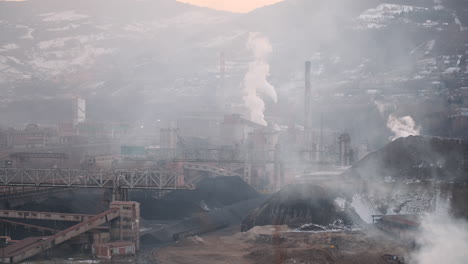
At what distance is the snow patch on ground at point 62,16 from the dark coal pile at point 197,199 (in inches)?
3820

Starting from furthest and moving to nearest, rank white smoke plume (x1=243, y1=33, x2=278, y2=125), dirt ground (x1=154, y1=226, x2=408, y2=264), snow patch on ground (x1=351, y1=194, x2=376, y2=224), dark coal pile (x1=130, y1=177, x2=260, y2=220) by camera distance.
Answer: white smoke plume (x1=243, y1=33, x2=278, y2=125)
dark coal pile (x1=130, y1=177, x2=260, y2=220)
snow patch on ground (x1=351, y1=194, x2=376, y2=224)
dirt ground (x1=154, y1=226, x2=408, y2=264)

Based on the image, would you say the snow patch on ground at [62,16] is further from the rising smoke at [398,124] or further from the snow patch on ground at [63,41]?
the rising smoke at [398,124]

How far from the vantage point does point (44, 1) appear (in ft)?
463

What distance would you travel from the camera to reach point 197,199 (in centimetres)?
4159

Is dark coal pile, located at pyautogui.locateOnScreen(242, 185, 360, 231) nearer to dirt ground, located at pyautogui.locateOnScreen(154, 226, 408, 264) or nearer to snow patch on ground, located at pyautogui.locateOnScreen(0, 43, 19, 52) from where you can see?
dirt ground, located at pyautogui.locateOnScreen(154, 226, 408, 264)

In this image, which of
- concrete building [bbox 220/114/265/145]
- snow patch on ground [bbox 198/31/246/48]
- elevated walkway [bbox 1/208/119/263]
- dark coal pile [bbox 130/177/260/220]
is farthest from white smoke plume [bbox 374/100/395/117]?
snow patch on ground [bbox 198/31/246/48]

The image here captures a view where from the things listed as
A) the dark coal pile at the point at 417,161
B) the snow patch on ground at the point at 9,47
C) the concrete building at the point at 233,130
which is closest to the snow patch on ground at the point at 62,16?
the snow patch on ground at the point at 9,47

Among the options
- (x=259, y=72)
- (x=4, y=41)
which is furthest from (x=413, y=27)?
(x=4, y=41)

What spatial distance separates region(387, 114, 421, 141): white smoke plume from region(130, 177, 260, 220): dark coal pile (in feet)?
56.2

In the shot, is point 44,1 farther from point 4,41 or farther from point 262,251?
point 262,251

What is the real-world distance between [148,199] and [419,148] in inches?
732

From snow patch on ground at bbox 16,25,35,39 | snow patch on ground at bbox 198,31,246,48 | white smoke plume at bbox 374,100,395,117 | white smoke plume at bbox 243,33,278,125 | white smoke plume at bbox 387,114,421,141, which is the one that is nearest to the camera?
white smoke plume at bbox 387,114,421,141

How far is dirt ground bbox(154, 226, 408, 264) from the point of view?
89.2ft

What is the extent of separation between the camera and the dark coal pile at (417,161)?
36.2 meters
